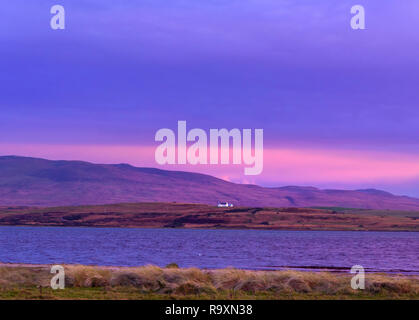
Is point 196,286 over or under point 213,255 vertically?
over

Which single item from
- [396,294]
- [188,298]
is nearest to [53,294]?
Result: [188,298]

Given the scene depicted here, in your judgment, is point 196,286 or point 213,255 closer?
point 196,286

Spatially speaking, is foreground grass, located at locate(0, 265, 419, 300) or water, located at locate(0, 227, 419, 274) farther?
water, located at locate(0, 227, 419, 274)

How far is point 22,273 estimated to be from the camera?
3797 centimetres

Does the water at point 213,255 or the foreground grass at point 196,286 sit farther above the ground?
the foreground grass at point 196,286

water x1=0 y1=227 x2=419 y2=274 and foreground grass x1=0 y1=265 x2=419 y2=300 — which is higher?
foreground grass x1=0 y1=265 x2=419 y2=300

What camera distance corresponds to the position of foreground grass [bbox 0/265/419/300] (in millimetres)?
30531

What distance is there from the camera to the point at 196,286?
31.9 metres

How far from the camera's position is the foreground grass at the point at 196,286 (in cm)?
3053

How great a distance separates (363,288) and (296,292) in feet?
12.9

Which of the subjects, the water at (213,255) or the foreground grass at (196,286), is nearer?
the foreground grass at (196,286)
